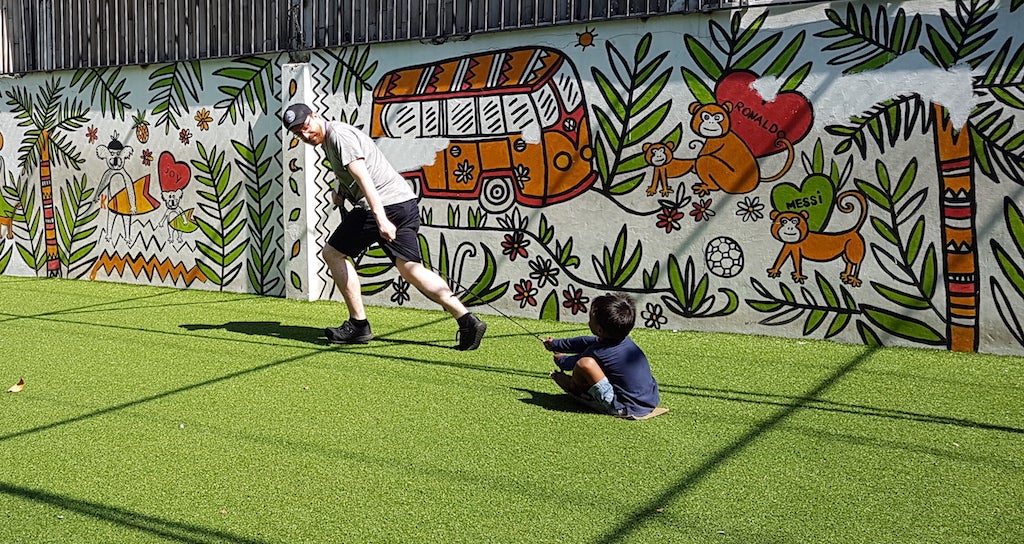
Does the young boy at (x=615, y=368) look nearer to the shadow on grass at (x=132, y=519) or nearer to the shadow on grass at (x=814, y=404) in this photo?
the shadow on grass at (x=814, y=404)

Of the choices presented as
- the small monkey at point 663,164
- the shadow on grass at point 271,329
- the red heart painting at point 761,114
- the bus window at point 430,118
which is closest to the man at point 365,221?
the shadow on grass at point 271,329

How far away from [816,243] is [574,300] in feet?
5.02

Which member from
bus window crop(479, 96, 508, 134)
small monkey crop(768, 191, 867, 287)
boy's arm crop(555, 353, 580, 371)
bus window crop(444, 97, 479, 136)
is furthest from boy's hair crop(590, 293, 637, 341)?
bus window crop(444, 97, 479, 136)

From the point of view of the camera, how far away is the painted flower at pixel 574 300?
596 centimetres

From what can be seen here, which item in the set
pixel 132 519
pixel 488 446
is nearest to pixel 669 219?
pixel 488 446

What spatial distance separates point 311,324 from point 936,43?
3.88 m

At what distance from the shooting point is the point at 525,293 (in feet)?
20.3

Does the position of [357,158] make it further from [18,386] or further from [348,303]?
[18,386]

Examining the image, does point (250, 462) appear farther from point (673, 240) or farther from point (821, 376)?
point (673, 240)

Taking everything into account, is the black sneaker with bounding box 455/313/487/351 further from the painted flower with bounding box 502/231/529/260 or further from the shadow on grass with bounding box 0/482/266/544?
the shadow on grass with bounding box 0/482/266/544

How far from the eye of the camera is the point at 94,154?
8195 millimetres

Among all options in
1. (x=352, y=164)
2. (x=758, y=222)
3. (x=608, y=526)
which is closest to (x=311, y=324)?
(x=352, y=164)

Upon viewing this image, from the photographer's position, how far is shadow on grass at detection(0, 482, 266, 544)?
237 cm

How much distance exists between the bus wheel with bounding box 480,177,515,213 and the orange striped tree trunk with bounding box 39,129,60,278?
4.53 meters
